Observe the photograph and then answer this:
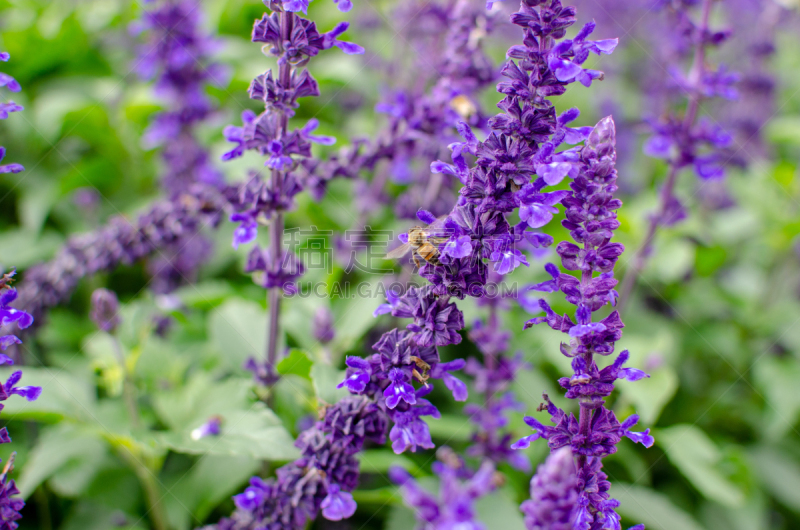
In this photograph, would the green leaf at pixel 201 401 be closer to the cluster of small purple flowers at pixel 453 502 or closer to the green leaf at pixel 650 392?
the cluster of small purple flowers at pixel 453 502

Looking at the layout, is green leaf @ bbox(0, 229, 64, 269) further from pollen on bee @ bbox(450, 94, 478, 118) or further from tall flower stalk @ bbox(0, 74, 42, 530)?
Result: pollen on bee @ bbox(450, 94, 478, 118)

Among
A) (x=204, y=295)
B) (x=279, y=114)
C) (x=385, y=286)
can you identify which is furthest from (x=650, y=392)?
(x=204, y=295)

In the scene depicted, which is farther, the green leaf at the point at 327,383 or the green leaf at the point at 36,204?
the green leaf at the point at 36,204

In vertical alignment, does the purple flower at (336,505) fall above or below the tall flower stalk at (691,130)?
below

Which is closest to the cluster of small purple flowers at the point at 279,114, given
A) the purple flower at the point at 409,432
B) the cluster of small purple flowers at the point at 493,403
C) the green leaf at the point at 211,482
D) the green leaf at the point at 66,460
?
the purple flower at the point at 409,432

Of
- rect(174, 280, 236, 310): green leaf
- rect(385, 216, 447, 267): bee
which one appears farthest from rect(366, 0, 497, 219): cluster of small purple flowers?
rect(174, 280, 236, 310): green leaf

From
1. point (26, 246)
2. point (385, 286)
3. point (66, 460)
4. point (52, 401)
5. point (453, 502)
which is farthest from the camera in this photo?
point (26, 246)

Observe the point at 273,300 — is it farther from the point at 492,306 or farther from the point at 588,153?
the point at 588,153

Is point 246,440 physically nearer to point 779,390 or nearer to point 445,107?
point 445,107

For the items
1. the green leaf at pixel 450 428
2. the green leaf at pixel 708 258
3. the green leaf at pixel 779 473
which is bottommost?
the green leaf at pixel 779 473
